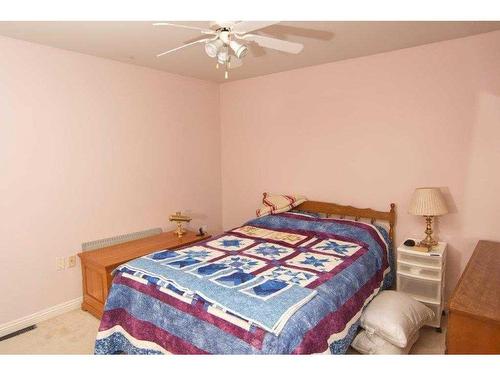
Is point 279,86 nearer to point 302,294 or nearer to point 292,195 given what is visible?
point 292,195

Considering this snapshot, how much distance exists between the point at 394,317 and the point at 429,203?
102cm

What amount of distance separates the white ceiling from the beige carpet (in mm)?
2363

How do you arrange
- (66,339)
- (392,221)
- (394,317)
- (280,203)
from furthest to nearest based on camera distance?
(280,203), (392,221), (66,339), (394,317)

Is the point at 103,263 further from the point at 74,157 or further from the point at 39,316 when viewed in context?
the point at 74,157

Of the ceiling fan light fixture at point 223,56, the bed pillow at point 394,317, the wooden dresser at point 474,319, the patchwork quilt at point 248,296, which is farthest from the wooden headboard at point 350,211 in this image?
the ceiling fan light fixture at point 223,56

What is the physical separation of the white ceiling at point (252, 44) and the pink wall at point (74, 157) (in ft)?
0.83

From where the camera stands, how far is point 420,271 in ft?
8.87

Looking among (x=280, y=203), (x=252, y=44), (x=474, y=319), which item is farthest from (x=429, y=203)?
(x=252, y=44)

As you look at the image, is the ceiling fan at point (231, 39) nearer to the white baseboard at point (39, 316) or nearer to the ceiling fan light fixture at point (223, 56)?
the ceiling fan light fixture at point (223, 56)

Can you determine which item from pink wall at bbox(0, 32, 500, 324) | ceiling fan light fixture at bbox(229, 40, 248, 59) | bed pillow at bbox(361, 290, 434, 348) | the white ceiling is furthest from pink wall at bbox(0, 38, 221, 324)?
bed pillow at bbox(361, 290, 434, 348)

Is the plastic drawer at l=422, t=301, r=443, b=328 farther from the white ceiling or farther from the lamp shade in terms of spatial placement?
the white ceiling

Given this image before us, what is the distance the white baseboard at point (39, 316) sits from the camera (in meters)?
2.66

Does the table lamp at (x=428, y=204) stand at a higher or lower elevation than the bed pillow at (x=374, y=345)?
higher

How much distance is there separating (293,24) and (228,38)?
78cm
